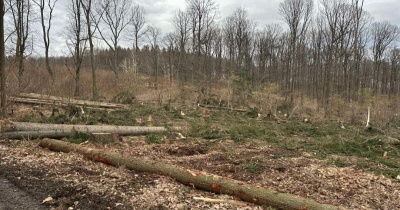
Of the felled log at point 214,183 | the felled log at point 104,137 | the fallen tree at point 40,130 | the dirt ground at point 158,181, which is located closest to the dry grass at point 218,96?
the fallen tree at point 40,130

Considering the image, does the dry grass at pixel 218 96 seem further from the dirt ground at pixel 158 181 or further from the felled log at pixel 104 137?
the dirt ground at pixel 158 181

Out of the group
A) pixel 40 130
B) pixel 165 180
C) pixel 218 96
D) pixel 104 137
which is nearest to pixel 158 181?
pixel 165 180

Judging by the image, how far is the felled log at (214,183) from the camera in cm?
468

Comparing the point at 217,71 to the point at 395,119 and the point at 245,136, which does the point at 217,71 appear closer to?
the point at 395,119

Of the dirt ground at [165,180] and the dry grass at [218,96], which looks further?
the dry grass at [218,96]

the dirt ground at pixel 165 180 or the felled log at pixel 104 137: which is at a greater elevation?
the felled log at pixel 104 137

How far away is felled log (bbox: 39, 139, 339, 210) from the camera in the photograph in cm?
468

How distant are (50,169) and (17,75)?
31.8 feet

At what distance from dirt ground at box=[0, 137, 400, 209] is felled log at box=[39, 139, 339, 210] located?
0.14 m

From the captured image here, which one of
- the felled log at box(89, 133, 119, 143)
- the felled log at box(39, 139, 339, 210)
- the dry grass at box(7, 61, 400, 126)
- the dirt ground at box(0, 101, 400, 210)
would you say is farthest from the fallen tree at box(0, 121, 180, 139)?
the dry grass at box(7, 61, 400, 126)

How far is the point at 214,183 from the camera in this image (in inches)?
211

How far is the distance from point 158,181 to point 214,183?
39.7 inches

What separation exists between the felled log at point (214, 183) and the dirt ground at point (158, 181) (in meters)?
0.14

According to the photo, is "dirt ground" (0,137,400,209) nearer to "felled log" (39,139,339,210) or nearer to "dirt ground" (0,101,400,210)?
"dirt ground" (0,101,400,210)
